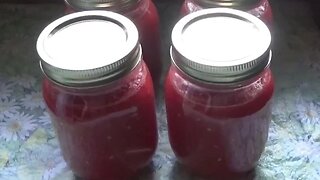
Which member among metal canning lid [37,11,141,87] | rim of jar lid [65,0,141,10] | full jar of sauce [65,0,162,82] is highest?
metal canning lid [37,11,141,87]

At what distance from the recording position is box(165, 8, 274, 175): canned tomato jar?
0.65 metres

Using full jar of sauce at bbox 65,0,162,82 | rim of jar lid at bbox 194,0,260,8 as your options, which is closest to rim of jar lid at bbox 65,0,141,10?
full jar of sauce at bbox 65,0,162,82

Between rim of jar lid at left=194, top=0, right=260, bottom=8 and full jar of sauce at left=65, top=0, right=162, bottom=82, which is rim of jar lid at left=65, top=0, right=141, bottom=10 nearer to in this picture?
full jar of sauce at left=65, top=0, right=162, bottom=82

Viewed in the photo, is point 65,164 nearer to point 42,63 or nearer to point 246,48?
point 42,63

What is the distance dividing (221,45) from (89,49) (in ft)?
0.48

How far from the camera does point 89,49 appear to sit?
68cm

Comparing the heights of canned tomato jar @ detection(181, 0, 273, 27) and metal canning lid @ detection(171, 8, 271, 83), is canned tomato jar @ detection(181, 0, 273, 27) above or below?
below

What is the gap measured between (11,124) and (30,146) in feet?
0.18

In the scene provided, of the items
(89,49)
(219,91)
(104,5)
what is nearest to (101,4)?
(104,5)

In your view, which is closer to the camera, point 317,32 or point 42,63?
point 42,63

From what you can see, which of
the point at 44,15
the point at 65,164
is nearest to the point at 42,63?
the point at 65,164

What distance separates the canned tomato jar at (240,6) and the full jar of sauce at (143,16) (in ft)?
0.16

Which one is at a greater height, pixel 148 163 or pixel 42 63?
pixel 42 63

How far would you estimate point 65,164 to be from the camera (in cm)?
77
